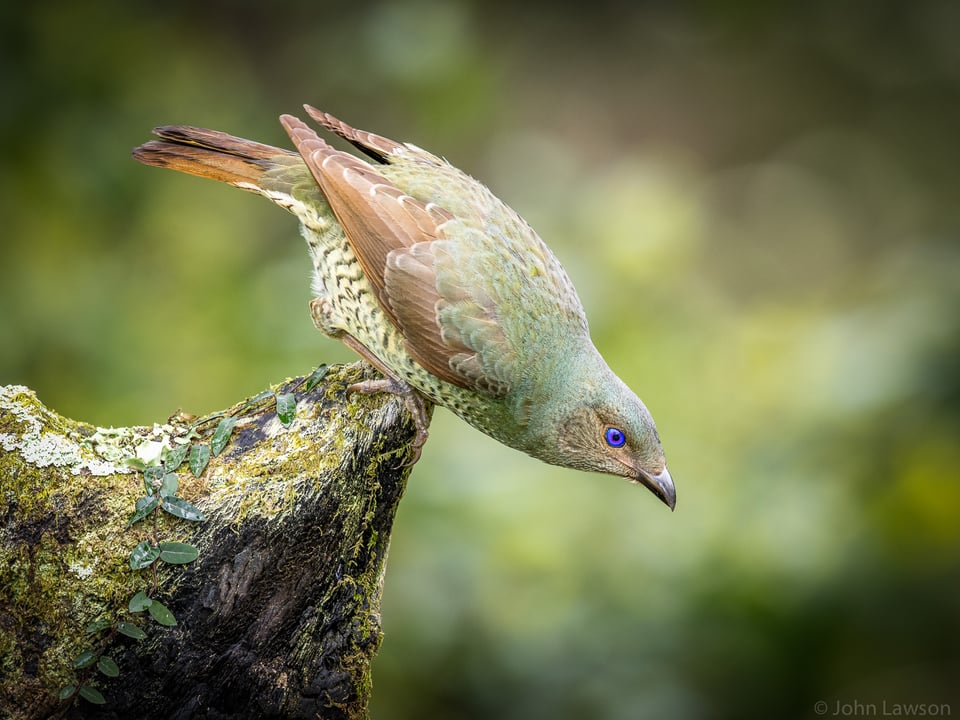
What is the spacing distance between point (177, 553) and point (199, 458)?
0.29m

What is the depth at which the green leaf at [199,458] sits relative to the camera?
8.11 ft

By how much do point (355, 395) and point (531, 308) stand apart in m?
0.75

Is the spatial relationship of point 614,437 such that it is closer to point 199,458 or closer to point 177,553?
point 199,458

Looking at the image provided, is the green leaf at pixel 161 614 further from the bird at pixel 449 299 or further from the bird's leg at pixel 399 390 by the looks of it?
the bird at pixel 449 299

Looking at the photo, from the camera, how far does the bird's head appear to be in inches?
129

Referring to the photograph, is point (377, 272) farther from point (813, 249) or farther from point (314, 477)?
point (813, 249)

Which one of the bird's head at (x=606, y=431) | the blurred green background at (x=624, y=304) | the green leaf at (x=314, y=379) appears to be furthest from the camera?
the blurred green background at (x=624, y=304)

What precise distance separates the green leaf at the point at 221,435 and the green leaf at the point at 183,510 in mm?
215

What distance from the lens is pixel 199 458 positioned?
2504 millimetres

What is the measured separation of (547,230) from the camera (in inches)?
224

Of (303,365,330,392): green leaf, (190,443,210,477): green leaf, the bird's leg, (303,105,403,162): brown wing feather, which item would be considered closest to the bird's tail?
(303,105,403,162): brown wing feather

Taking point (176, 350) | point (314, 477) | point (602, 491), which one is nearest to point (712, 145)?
point (602, 491)

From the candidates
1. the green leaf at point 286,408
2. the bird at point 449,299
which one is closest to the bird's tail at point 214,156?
the bird at point 449,299

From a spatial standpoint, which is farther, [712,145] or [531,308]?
[712,145]
